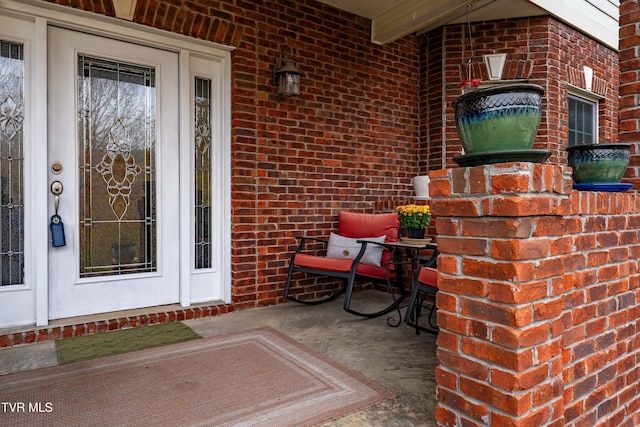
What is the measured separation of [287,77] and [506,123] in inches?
95.6

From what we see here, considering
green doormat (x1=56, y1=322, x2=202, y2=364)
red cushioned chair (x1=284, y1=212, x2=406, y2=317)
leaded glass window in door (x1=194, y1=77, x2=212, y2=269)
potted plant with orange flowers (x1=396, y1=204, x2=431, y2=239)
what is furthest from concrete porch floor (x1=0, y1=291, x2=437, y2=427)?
potted plant with orange flowers (x1=396, y1=204, x2=431, y2=239)

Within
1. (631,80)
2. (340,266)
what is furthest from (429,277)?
(631,80)

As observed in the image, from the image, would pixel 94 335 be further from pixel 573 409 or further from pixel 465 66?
pixel 465 66

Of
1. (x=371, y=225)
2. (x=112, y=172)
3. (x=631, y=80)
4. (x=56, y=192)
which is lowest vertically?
(x=371, y=225)

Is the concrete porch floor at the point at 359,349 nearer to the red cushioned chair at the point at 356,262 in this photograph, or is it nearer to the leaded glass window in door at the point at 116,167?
the red cushioned chair at the point at 356,262

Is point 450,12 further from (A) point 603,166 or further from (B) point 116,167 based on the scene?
(B) point 116,167

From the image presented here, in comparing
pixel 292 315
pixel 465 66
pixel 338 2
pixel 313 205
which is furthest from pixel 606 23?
pixel 292 315

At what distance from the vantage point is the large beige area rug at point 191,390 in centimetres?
176

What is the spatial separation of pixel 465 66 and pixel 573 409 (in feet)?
12.5

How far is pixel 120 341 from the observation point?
8.75 ft

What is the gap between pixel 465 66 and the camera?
447cm

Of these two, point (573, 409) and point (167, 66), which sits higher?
point (167, 66)

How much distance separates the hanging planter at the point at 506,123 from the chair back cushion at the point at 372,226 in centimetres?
220

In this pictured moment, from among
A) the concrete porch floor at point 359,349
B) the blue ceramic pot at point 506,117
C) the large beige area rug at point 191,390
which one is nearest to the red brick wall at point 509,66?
the concrete porch floor at point 359,349
